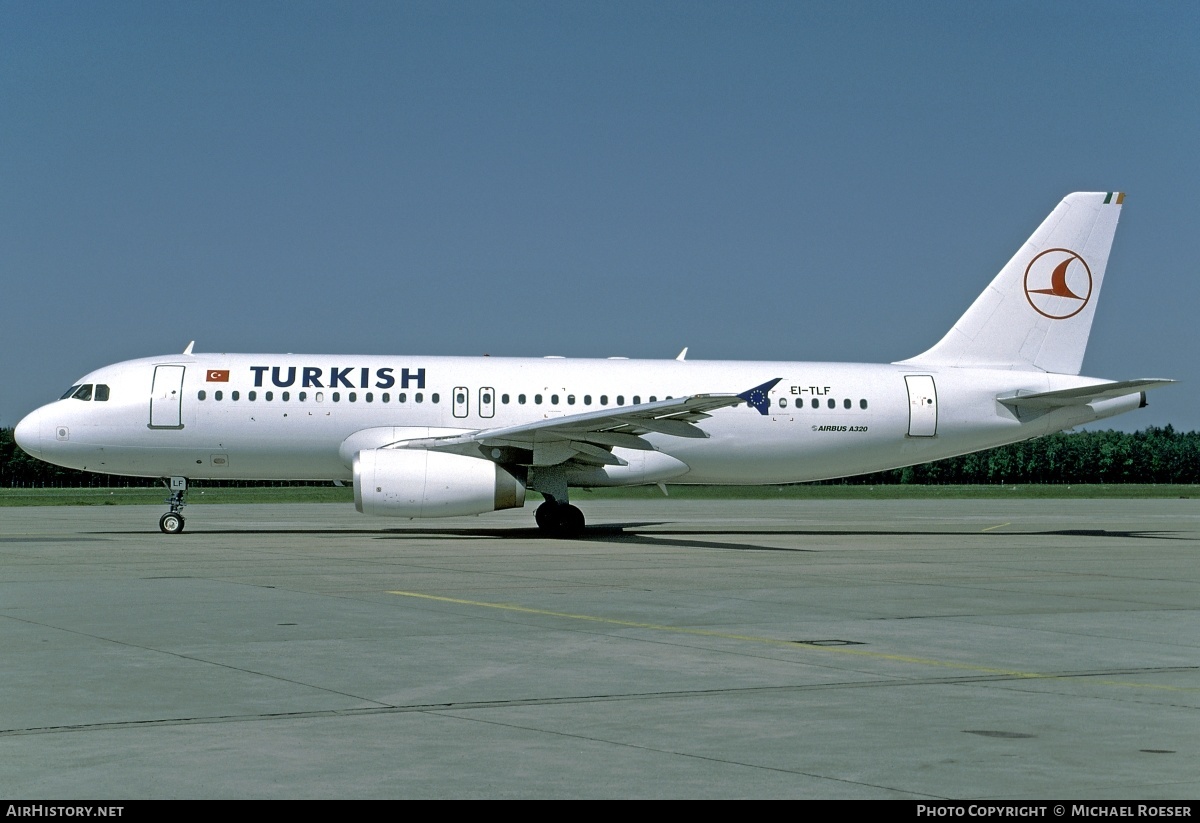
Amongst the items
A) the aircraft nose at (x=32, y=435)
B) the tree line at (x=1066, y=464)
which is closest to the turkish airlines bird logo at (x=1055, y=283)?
the aircraft nose at (x=32, y=435)

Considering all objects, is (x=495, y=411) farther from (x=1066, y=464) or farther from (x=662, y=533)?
(x=1066, y=464)

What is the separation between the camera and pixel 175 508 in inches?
1041

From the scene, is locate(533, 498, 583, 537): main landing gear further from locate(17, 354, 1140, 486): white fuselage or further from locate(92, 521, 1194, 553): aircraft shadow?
locate(17, 354, 1140, 486): white fuselage

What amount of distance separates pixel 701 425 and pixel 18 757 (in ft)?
72.5

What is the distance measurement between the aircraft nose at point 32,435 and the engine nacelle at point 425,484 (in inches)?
275

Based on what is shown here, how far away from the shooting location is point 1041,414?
29297 millimetres

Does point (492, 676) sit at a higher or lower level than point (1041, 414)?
lower

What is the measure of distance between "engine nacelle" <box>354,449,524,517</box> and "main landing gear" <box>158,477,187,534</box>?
14.1 feet

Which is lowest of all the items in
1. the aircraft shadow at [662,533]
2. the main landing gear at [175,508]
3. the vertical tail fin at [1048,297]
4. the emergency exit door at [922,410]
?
the aircraft shadow at [662,533]

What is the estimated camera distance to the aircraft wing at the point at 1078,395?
88.4 ft

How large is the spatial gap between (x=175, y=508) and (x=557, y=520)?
25.3 feet

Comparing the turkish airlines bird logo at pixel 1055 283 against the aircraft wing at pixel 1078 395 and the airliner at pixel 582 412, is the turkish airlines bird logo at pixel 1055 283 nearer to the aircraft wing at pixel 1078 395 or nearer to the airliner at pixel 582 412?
the airliner at pixel 582 412
